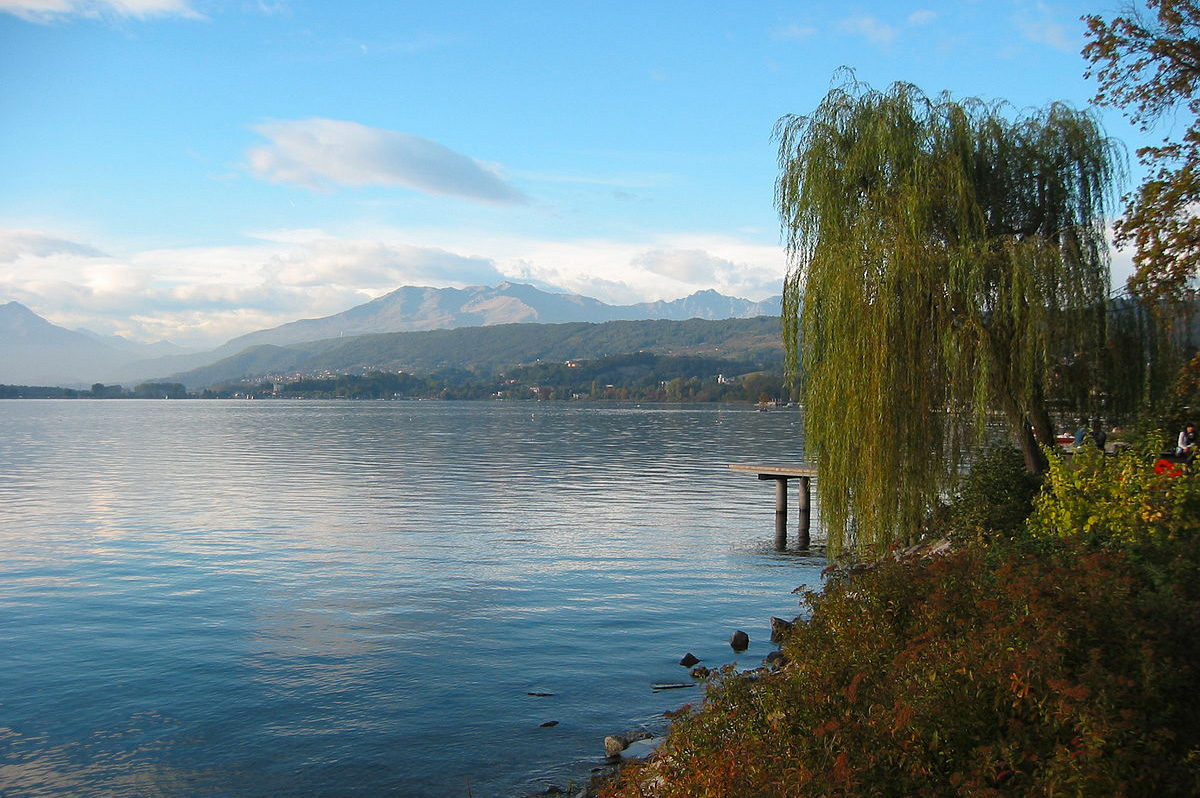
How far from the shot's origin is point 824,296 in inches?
795

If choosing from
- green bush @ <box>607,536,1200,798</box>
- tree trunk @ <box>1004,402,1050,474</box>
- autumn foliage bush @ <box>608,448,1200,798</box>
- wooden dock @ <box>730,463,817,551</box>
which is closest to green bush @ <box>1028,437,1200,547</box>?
autumn foliage bush @ <box>608,448,1200,798</box>

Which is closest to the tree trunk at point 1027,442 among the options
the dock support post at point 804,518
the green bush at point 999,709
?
the green bush at point 999,709

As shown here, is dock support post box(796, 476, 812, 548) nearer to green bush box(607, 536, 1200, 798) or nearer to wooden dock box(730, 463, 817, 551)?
wooden dock box(730, 463, 817, 551)

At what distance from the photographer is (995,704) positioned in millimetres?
7574

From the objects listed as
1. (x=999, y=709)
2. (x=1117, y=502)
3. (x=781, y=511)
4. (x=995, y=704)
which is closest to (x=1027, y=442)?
(x=1117, y=502)

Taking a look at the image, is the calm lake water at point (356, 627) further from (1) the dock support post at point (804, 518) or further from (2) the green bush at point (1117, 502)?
(2) the green bush at point (1117, 502)

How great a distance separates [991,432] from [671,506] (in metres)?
20.9

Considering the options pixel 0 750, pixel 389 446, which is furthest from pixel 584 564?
pixel 389 446

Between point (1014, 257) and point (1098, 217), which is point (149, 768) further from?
point (1098, 217)

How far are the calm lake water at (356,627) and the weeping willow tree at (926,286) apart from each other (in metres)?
4.66

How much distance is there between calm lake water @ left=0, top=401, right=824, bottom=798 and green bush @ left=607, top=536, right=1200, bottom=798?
504 cm

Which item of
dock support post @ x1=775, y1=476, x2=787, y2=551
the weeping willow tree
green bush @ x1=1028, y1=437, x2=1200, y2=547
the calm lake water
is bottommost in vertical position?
the calm lake water

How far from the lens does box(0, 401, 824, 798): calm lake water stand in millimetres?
13773

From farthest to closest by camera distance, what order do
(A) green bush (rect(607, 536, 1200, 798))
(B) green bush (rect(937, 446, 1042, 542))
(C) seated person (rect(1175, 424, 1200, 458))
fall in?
(C) seated person (rect(1175, 424, 1200, 458)) < (B) green bush (rect(937, 446, 1042, 542)) < (A) green bush (rect(607, 536, 1200, 798))
